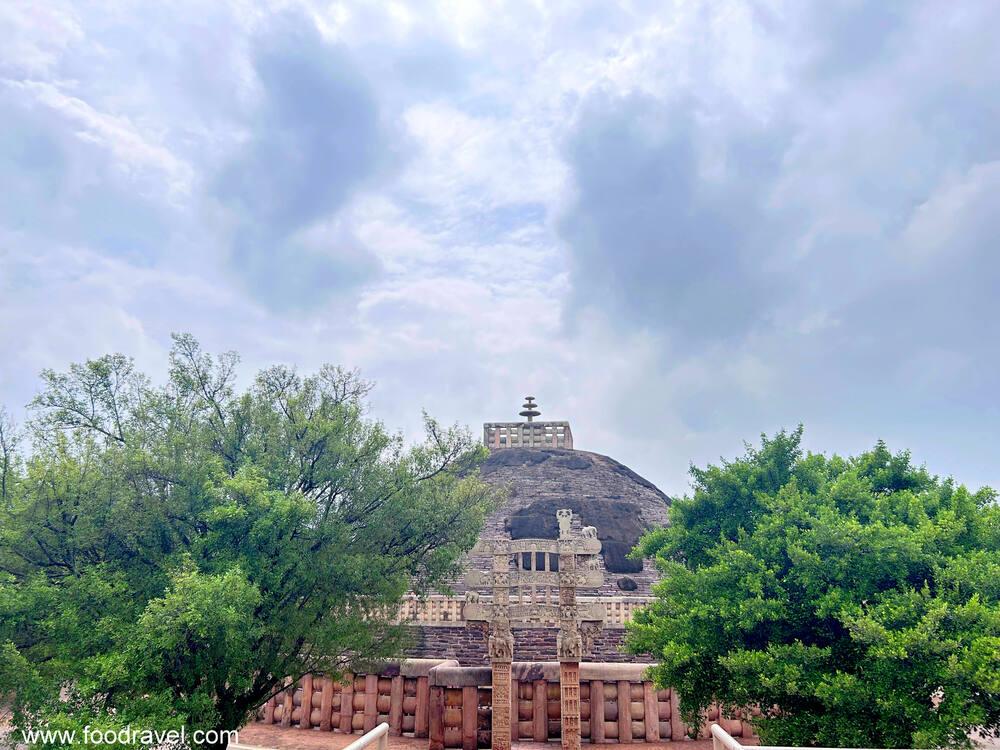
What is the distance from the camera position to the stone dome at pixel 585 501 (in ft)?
88.8

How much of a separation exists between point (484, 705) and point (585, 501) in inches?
790

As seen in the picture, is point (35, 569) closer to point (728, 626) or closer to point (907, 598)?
point (728, 626)

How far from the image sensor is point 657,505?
3484 cm

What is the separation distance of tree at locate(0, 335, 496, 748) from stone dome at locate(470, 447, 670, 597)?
1407cm

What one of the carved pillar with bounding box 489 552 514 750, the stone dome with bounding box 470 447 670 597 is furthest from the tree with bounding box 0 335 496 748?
the stone dome with bounding box 470 447 670 597

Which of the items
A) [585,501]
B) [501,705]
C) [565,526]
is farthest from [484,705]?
[585,501]

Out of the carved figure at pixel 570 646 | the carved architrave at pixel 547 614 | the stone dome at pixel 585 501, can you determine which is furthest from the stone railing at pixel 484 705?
the stone dome at pixel 585 501

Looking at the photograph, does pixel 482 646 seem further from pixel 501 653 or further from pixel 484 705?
pixel 501 653

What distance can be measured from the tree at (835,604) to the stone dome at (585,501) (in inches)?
535

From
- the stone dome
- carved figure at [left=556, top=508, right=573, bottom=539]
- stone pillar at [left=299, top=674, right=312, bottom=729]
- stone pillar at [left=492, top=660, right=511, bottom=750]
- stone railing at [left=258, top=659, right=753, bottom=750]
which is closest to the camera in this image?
stone pillar at [left=492, top=660, right=511, bottom=750]

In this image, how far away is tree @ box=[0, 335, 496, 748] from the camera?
793 centimetres

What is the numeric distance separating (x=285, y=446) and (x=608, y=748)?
9245mm

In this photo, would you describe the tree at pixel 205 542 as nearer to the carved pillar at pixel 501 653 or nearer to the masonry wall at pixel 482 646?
the carved pillar at pixel 501 653

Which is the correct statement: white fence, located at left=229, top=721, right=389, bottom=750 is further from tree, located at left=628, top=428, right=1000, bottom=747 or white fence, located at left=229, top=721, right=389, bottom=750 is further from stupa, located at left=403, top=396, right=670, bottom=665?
stupa, located at left=403, top=396, right=670, bottom=665
